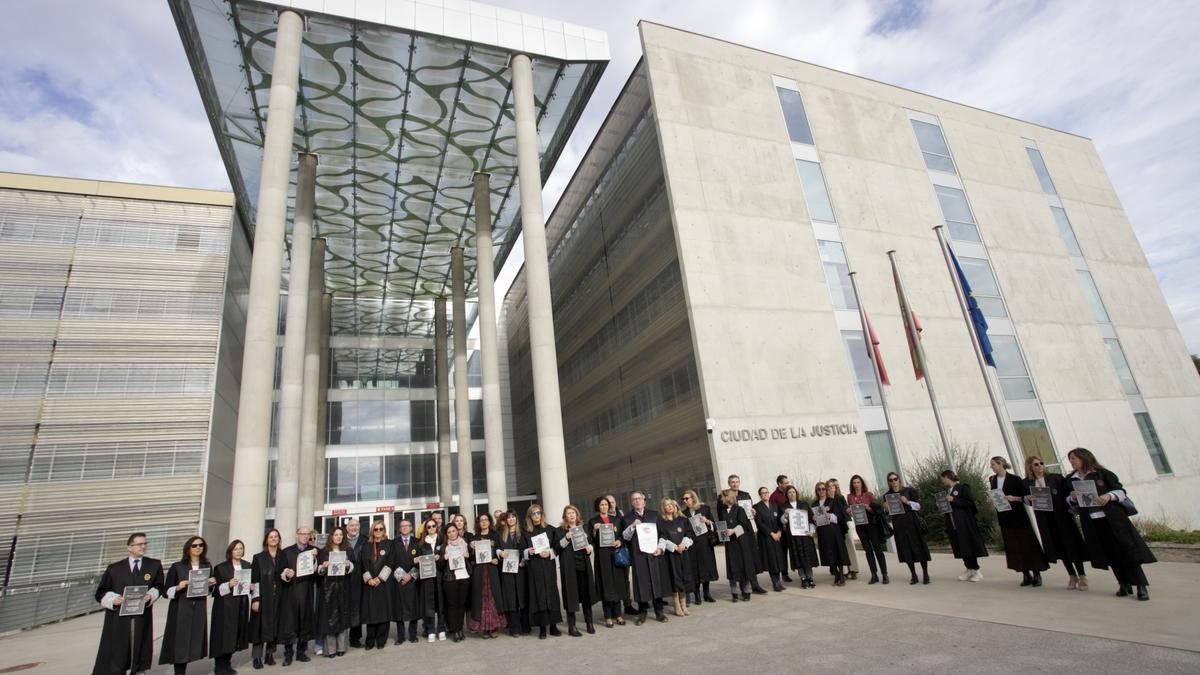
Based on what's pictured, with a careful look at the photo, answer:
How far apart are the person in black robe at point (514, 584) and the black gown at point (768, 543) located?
4171 mm

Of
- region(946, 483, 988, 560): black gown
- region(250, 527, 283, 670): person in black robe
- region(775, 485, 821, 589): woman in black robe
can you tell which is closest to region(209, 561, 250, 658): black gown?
region(250, 527, 283, 670): person in black robe

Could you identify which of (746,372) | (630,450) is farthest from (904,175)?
(630,450)

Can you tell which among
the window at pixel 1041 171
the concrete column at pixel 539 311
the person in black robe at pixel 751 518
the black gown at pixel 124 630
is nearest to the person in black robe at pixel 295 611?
the black gown at pixel 124 630

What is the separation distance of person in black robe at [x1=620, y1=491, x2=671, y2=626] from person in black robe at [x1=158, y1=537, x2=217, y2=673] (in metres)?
5.83

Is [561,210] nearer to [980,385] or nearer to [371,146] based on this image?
[371,146]

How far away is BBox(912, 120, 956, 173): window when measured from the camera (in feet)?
101

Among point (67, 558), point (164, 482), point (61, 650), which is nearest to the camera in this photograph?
point (61, 650)

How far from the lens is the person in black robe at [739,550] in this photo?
10.1 meters

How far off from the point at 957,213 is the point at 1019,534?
83.6ft

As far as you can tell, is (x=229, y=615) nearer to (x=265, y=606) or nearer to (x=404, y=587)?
(x=265, y=606)

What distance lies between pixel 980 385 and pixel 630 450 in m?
15.3

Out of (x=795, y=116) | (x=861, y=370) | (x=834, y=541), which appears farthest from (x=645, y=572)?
(x=795, y=116)

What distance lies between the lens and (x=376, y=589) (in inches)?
367

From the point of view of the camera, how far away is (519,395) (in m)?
49.2
